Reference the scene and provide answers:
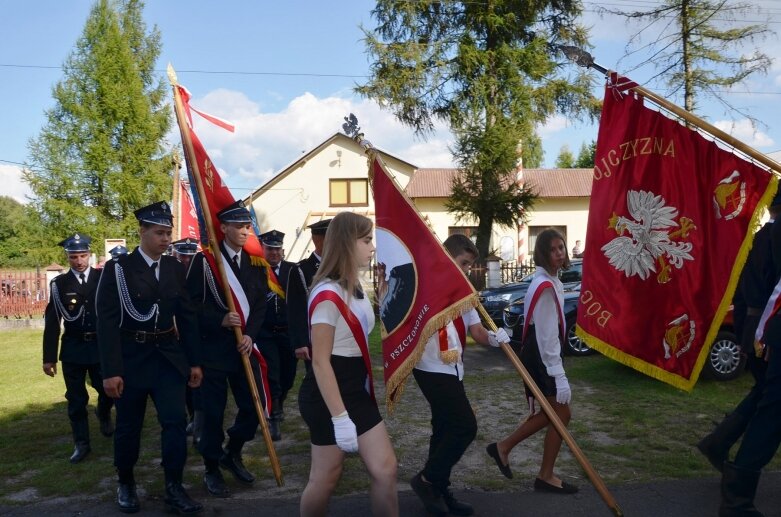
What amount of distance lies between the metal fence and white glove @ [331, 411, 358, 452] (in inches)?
708

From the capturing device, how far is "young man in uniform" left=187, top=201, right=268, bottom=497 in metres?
5.15

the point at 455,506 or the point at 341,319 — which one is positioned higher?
the point at 341,319

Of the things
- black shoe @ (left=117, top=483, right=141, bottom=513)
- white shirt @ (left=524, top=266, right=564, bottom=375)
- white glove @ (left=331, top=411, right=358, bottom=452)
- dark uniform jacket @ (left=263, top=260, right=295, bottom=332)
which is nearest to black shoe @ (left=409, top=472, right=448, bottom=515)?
white shirt @ (left=524, top=266, right=564, bottom=375)

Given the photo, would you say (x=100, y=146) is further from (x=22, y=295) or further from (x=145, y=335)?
(x=145, y=335)

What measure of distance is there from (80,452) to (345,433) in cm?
388

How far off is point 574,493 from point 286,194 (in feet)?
107

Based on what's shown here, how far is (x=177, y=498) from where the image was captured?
4.73 m

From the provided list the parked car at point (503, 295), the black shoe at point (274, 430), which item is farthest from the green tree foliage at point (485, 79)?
the black shoe at point (274, 430)

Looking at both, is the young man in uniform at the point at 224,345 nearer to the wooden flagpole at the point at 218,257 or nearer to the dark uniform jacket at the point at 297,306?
the wooden flagpole at the point at 218,257

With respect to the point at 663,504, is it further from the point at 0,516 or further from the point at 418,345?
the point at 0,516

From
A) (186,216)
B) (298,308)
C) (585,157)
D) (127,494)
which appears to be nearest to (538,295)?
(298,308)

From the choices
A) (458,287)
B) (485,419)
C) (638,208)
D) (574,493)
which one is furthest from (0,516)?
(638,208)

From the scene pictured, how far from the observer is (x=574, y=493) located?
4.86m

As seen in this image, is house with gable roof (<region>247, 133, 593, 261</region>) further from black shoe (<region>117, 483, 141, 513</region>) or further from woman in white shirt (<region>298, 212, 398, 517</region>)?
woman in white shirt (<region>298, 212, 398, 517</region>)
